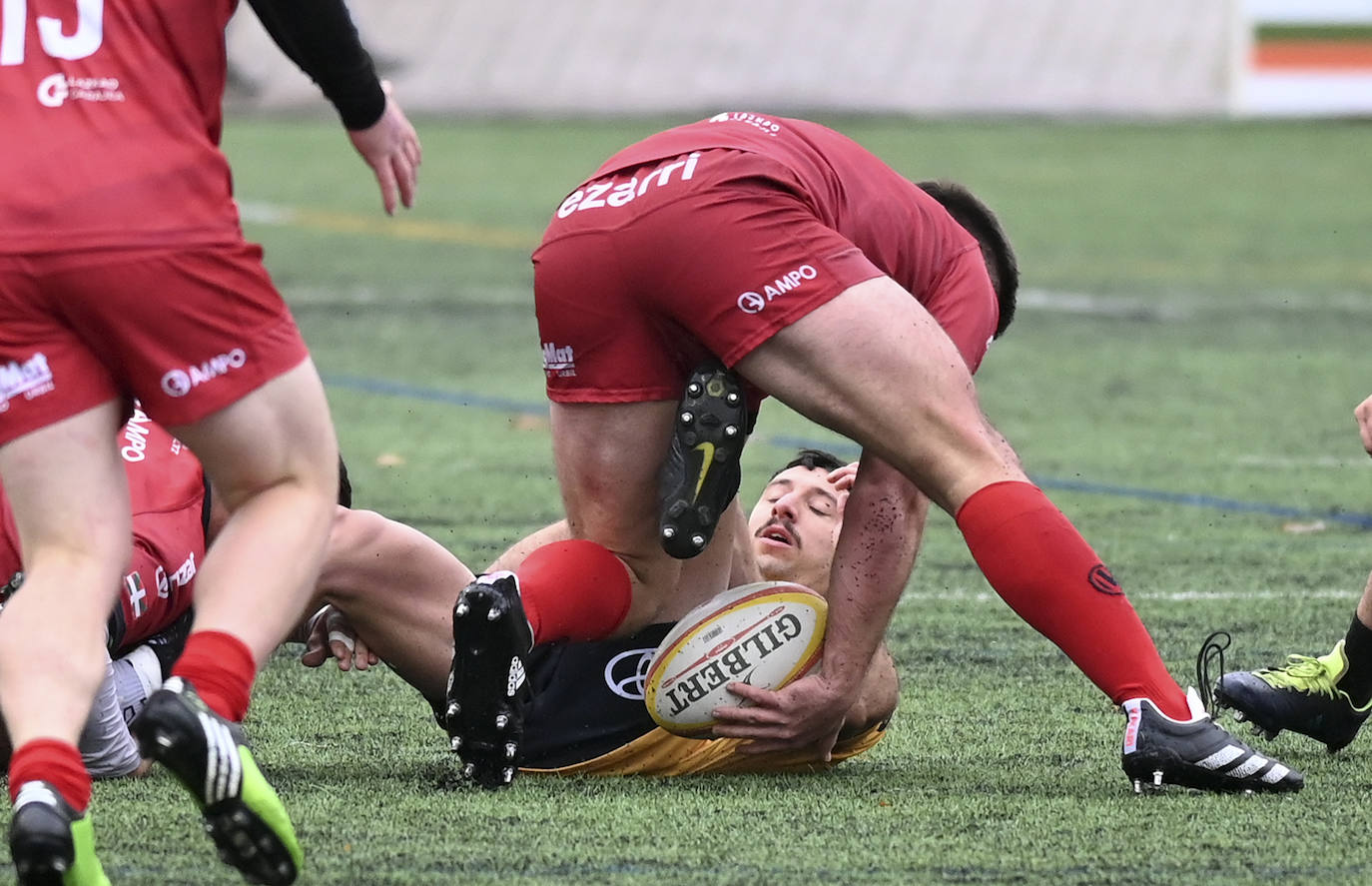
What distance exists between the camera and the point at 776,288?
3637 mm

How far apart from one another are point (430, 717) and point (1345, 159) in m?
15.4

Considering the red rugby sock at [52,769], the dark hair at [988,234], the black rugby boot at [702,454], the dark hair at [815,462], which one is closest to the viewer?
the red rugby sock at [52,769]

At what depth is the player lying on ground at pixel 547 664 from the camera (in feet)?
12.8

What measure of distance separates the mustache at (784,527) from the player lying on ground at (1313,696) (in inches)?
35.2

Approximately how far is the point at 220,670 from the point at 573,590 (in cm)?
105

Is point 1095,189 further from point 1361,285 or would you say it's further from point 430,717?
point 430,717

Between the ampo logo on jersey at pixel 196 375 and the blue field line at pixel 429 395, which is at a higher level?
the ampo logo on jersey at pixel 196 375

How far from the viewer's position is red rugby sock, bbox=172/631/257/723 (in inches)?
114

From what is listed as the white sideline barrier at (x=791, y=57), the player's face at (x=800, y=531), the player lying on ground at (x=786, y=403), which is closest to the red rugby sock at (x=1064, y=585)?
the player lying on ground at (x=786, y=403)

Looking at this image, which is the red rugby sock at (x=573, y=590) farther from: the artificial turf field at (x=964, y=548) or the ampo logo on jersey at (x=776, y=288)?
the ampo logo on jersey at (x=776, y=288)

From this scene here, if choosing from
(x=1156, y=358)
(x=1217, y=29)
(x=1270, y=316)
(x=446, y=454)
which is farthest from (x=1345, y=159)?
(x=446, y=454)

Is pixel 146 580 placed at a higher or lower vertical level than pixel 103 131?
lower

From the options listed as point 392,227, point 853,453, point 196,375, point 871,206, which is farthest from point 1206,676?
point 392,227

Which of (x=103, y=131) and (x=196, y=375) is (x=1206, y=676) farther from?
(x=103, y=131)
